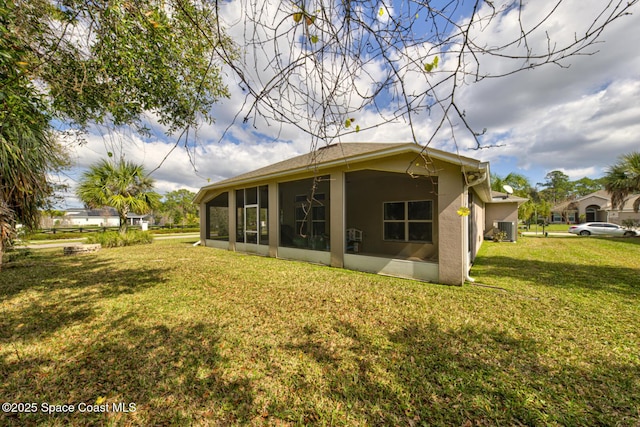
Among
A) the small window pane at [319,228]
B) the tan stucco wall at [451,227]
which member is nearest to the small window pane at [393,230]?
the small window pane at [319,228]

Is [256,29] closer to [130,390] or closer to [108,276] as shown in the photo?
[130,390]

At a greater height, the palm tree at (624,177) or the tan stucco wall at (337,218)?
the palm tree at (624,177)

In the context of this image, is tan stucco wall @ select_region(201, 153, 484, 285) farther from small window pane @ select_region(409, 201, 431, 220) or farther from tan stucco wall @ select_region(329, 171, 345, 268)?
small window pane @ select_region(409, 201, 431, 220)

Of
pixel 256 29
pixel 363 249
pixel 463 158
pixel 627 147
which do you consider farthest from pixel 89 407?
pixel 627 147

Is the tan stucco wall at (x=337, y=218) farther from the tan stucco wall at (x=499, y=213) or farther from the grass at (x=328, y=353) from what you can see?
the tan stucco wall at (x=499, y=213)

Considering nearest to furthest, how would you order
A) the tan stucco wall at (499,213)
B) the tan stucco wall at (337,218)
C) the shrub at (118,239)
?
the tan stucco wall at (337,218) → the shrub at (118,239) → the tan stucco wall at (499,213)

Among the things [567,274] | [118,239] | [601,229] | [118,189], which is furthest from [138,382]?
[601,229]

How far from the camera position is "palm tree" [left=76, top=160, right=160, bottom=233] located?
1332 centimetres

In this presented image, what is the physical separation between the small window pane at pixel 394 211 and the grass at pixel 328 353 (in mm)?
4142

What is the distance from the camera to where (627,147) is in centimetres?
1450

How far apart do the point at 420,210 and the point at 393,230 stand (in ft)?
4.29

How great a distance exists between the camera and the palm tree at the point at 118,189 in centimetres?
1332

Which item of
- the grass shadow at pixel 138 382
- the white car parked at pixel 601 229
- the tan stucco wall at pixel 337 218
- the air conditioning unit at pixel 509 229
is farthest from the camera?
the white car parked at pixel 601 229

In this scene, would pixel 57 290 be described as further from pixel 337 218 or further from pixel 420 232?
pixel 420 232
